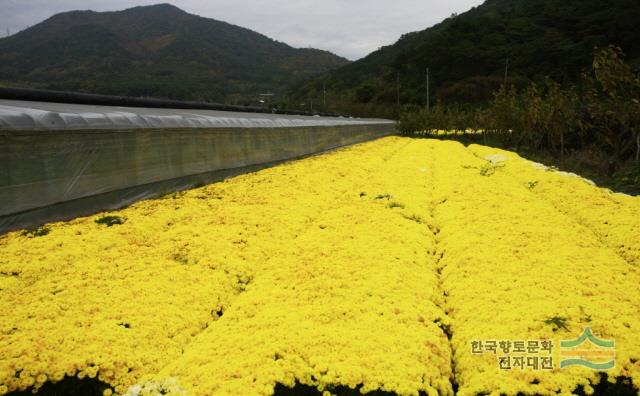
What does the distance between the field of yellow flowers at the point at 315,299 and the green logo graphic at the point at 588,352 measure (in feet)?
0.30

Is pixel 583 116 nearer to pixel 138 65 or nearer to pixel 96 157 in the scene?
pixel 96 157

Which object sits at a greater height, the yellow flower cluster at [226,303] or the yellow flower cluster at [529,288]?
the yellow flower cluster at [226,303]

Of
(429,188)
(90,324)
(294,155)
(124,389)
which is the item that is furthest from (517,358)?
(294,155)

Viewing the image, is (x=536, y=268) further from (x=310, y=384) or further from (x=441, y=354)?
(x=310, y=384)

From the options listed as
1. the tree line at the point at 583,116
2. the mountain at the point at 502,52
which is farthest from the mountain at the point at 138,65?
the tree line at the point at 583,116

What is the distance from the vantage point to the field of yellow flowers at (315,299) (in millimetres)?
4246

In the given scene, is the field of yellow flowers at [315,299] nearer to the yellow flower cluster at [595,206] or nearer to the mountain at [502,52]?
the yellow flower cluster at [595,206]

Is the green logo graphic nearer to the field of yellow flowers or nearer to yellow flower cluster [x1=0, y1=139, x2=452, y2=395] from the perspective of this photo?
the field of yellow flowers

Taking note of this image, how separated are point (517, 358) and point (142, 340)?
3791mm

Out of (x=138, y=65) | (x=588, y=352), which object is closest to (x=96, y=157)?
(x=588, y=352)

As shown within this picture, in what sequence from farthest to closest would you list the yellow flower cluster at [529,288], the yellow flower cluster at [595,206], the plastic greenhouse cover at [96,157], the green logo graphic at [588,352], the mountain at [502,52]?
the mountain at [502,52], the yellow flower cluster at [595,206], the plastic greenhouse cover at [96,157], the green logo graphic at [588,352], the yellow flower cluster at [529,288]

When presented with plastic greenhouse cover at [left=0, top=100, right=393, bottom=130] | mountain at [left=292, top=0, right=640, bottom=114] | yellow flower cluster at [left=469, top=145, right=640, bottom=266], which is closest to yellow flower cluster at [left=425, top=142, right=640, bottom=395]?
yellow flower cluster at [left=469, top=145, right=640, bottom=266]

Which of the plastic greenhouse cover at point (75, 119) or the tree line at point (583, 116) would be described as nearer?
the plastic greenhouse cover at point (75, 119)

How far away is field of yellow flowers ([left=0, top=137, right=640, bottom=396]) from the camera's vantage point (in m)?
4.25
